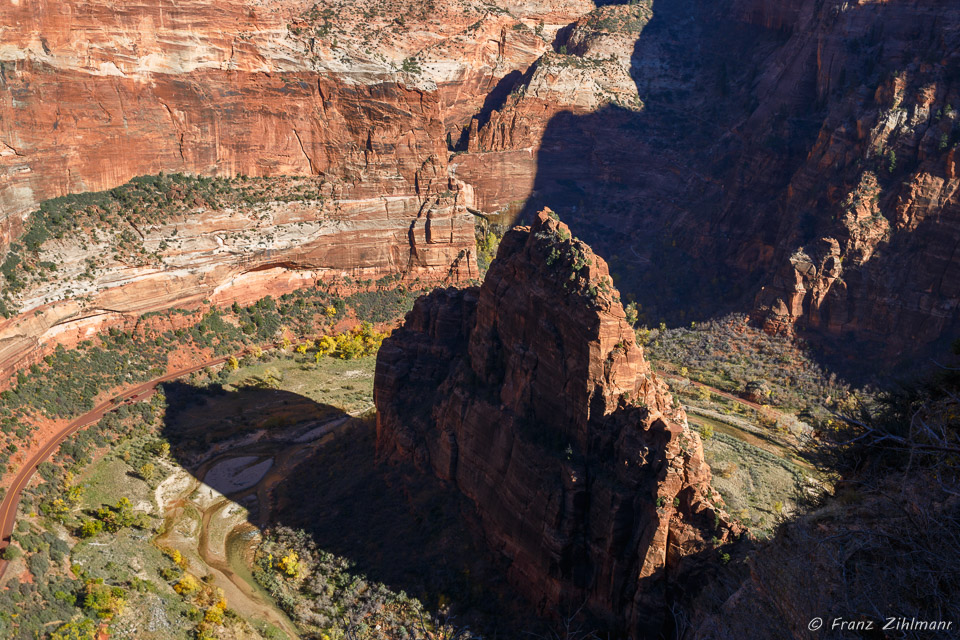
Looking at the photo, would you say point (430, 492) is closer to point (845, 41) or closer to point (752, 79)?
point (845, 41)

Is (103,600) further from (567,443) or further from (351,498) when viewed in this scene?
(567,443)

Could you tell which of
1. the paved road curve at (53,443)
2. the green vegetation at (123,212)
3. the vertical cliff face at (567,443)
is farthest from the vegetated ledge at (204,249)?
the vertical cliff face at (567,443)

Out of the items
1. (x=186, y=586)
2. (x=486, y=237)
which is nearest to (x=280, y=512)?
(x=186, y=586)

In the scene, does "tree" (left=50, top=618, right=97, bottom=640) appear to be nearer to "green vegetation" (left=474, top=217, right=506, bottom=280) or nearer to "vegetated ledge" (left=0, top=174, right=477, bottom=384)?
"vegetated ledge" (left=0, top=174, right=477, bottom=384)

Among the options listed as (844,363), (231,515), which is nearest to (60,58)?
(231,515)

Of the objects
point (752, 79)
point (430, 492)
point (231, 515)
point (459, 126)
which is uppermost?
point (752, 79)

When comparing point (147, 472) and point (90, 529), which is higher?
point (90, 529)

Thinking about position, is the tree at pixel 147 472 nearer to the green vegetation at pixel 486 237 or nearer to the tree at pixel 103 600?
the tree at pixel 103 600
